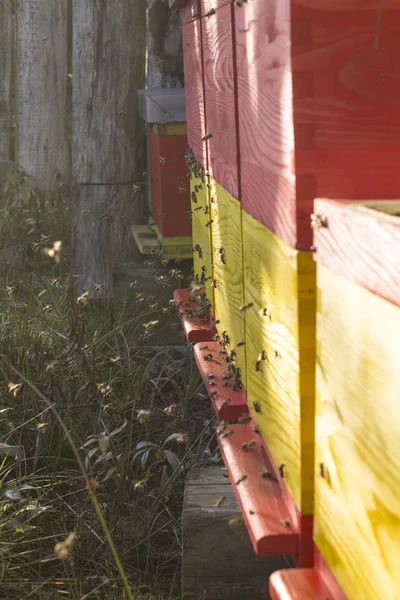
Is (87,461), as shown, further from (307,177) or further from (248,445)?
(307,177)

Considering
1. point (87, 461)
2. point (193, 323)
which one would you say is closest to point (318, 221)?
point (87, 461)

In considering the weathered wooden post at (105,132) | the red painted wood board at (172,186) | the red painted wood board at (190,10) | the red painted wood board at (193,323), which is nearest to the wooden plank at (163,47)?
the weathered wooden post at (105,132)

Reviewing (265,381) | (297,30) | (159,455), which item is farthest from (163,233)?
(297,30)

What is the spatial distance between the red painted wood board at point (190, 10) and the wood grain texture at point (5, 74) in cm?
421

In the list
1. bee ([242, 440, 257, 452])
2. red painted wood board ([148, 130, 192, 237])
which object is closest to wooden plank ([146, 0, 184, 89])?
red painted wood board ([148, 130, 192, 237])

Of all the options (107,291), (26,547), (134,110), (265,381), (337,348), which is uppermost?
(134,110)

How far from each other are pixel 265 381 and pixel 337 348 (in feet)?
2.01

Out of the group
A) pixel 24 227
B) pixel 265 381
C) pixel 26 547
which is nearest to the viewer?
pixel 265 381

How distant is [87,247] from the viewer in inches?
211

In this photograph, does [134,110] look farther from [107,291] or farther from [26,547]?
[26,547]

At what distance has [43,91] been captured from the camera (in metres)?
6.88

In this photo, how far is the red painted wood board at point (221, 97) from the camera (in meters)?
2.21

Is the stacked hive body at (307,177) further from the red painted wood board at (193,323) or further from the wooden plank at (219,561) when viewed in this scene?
the red painted wood board at (193,323)

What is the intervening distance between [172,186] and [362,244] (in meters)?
3.27
